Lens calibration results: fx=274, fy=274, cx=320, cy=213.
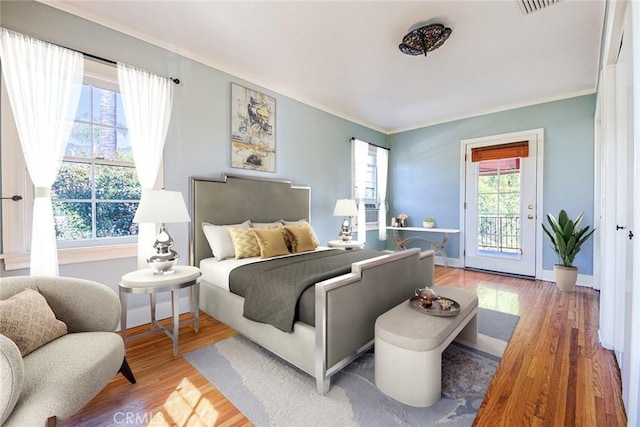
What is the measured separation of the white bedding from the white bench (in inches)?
54.9

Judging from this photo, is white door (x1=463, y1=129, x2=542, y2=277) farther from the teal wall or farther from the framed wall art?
the framed wall art

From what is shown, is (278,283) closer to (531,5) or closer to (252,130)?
(252,130)

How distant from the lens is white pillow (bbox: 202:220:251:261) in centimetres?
275

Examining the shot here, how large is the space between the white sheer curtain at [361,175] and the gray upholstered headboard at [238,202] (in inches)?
52.4

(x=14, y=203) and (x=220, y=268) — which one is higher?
(x=14, y=203)

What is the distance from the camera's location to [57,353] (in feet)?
4.20

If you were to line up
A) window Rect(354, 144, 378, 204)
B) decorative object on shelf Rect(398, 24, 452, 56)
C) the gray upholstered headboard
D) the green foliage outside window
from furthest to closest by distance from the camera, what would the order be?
window Rect(354, 144, 378, 204) < the green foliage outside window < the gray upholstered headboard < decorative object on shelf Rect(398, 24, 452, 56)


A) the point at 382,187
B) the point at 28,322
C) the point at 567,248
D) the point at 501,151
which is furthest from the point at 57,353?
the point at 501,151

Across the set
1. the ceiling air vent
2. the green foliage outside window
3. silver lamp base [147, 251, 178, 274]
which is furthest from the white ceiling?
silver lamp base [147, 251, 178, 274]

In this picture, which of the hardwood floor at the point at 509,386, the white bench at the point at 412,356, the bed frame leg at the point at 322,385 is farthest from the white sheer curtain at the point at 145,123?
the white bench at the point at 412,356

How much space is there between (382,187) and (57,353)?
5114 mm

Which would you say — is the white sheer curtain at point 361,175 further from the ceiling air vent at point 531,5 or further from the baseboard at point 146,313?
the baseboard at point 146,313

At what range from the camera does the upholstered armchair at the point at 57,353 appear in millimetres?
998

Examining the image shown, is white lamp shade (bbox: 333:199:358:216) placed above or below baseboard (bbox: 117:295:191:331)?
above
